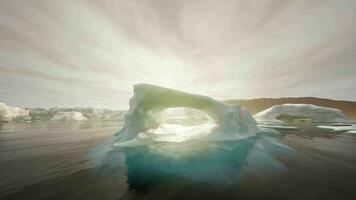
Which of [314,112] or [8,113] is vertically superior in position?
[8,113]


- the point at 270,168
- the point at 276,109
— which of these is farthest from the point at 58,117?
the point at 276,109

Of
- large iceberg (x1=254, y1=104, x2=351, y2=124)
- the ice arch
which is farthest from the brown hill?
the ice arch

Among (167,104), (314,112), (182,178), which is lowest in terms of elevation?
(182,178)

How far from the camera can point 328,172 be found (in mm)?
5750

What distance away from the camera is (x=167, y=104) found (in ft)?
44.7

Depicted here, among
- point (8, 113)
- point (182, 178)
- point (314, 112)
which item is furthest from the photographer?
point (8, 113)

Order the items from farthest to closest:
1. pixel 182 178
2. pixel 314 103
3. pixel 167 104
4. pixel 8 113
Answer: pixel 314 103 → pixel 8 113 → pixel 167 104 → pixel 182 178

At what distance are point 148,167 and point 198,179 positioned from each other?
7.97 ft

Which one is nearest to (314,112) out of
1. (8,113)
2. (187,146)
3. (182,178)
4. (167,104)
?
(167,104)

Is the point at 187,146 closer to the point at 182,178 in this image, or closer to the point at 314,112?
the point at 182,178

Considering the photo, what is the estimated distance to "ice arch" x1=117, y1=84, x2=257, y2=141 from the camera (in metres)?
11.3

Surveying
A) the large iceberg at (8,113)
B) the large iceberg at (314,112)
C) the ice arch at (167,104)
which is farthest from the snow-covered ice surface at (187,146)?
the large iceberg at (8,113)

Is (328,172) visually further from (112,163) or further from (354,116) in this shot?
(354,116)

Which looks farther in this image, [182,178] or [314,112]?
[314,112]
